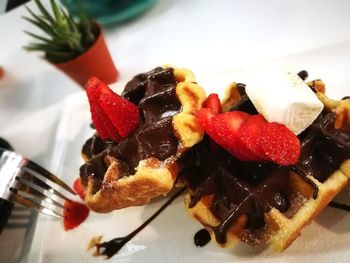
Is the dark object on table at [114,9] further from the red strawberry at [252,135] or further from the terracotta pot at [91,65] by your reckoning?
the red strawberry at [252,135]

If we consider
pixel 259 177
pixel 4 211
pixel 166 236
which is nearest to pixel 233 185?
pixel 259 177

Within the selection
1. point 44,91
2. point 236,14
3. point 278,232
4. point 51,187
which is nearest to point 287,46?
point 236,14

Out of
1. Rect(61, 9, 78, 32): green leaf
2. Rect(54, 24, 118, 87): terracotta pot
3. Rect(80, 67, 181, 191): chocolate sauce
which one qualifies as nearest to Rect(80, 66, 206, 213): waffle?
Rect(80, 67, 181, 191): chocolate sauce

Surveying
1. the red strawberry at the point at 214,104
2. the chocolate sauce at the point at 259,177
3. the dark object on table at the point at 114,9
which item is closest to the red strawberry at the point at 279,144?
the chocolate sauce at the point at 259,177

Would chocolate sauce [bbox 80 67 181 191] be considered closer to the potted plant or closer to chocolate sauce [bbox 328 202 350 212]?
chocolate sauce [bbox 328 202 350 212]

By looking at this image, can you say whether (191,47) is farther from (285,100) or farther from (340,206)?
(340,206)

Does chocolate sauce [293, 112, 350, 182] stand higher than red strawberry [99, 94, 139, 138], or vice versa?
red strawberry [99, 94, 139, 138]
